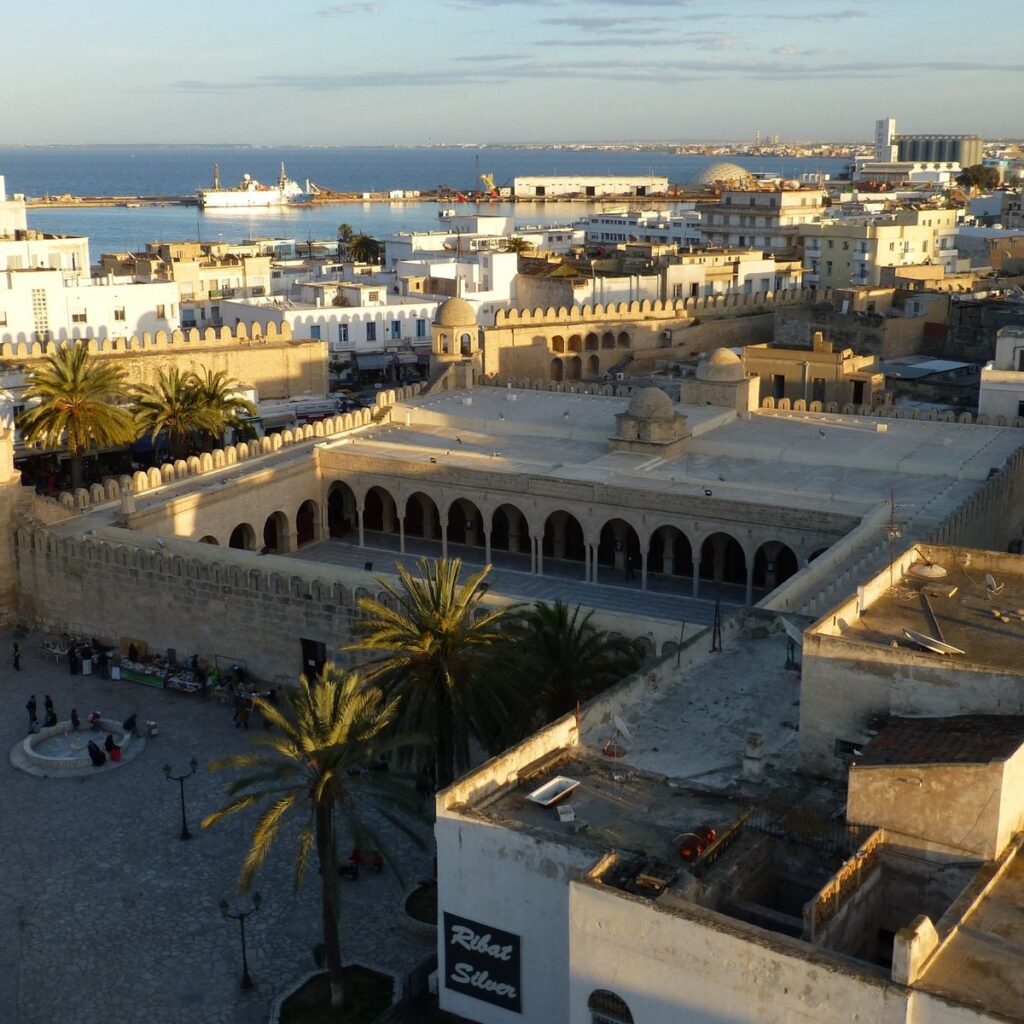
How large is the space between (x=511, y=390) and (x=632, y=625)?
23.2 metres

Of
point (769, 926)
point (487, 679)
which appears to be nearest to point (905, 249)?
point (487, 679)

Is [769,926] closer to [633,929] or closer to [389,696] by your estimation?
[633,929]

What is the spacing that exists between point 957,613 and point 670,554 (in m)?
16.7

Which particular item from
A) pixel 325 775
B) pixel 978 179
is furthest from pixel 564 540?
pixel 978 179

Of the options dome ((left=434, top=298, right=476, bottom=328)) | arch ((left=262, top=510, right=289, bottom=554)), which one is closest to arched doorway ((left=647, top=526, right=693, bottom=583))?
arch ((left=262, top=510, right=289, bottom=554))

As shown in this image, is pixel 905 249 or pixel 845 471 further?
pixel 905 249

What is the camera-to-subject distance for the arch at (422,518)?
36906 millimetres

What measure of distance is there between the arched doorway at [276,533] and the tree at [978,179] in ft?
409

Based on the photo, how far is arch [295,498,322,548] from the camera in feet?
123

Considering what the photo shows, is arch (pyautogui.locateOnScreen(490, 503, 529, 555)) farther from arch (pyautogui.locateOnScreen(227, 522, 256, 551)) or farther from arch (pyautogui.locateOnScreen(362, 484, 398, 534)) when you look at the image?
arch (pyautogui.locateOnScreen(227, 522, 256, 551))

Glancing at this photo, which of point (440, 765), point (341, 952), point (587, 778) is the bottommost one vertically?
point (341, 952)

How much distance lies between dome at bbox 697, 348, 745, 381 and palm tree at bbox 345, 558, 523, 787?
72.9ft

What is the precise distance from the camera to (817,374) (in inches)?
1710

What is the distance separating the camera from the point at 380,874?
1927 cm
